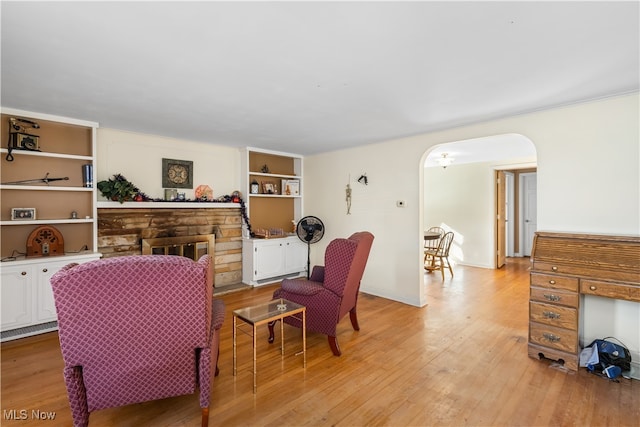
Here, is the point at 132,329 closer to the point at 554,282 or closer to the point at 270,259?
the point at 554,282

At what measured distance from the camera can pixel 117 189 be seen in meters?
3.90

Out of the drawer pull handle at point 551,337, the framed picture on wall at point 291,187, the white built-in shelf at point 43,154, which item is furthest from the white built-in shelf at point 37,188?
the drawer pull handle at point 551,337

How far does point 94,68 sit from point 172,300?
1.83 meters

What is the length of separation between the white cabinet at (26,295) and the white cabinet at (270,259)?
7.88 feet

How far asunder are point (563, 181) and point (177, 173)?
4858mm

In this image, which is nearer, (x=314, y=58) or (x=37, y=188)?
(x=314, y=58)

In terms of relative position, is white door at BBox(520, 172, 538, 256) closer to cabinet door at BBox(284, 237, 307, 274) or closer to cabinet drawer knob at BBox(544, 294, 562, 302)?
cabinet door at BBox(284, 237, 307, 274)

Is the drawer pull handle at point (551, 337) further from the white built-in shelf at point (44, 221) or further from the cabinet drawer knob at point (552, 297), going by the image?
the white built-in shelf at point (44, 221)

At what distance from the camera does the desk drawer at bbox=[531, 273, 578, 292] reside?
2.60m

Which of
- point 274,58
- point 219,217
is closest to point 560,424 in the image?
point 274,58

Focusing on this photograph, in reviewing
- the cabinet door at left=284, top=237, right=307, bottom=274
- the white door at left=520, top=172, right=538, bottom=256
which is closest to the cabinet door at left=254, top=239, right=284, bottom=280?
the cabinet door at left=284, top=237, right=307, bottom=274

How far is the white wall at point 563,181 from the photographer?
8.71ft

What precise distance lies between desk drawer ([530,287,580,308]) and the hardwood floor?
1.81 ft

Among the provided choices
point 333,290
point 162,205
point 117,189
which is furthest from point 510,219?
point 117,189
